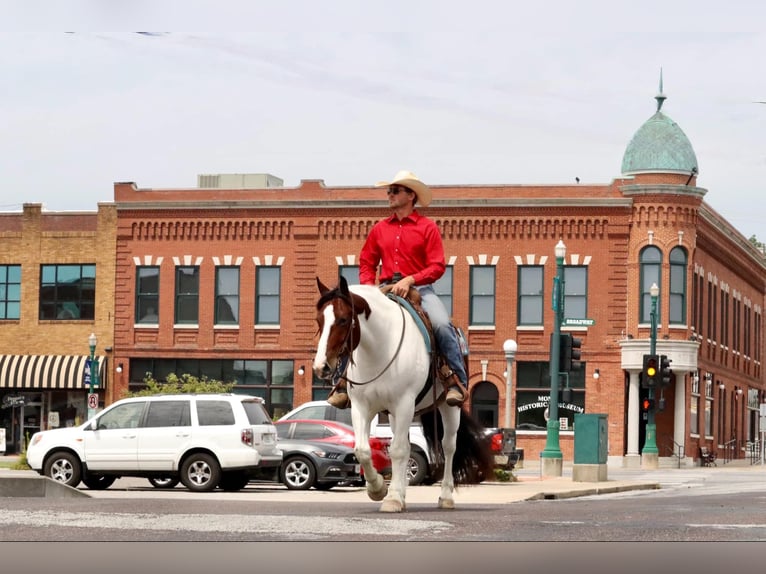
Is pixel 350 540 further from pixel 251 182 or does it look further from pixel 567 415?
pixel 251 182

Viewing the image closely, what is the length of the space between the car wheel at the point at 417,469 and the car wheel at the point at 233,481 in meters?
3.36

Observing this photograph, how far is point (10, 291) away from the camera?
208ft

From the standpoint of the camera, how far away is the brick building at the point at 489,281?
58.0 m

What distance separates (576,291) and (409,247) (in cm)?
4381

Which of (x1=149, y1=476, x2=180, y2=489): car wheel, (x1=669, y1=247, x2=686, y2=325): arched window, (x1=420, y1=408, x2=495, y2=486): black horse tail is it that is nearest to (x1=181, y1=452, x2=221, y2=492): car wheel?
(x1=149, y1=476, x2=180, y2=489): car wheel

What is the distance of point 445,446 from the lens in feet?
51.9

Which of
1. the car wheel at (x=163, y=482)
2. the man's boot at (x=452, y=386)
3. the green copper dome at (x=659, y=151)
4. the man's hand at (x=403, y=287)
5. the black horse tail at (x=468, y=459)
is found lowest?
the car wheel at (x=163, y=482)

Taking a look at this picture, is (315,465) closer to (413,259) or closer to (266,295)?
(413,259)

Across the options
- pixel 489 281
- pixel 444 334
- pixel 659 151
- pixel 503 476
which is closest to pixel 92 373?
pixel 489 281

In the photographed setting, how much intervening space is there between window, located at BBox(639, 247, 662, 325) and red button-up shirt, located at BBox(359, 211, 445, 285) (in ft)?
142

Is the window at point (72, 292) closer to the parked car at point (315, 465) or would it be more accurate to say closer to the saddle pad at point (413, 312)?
the parked car at point (315, 465)

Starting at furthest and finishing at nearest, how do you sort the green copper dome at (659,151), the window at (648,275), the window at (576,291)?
the green copper dome at (659,151)
the window at (576,291)
the window at (648,275)

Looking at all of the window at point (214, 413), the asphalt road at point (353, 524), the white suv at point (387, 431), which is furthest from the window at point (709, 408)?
the asphalt road at point (353, 524)

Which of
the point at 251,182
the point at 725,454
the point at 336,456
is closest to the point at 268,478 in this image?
the point at 336,456
